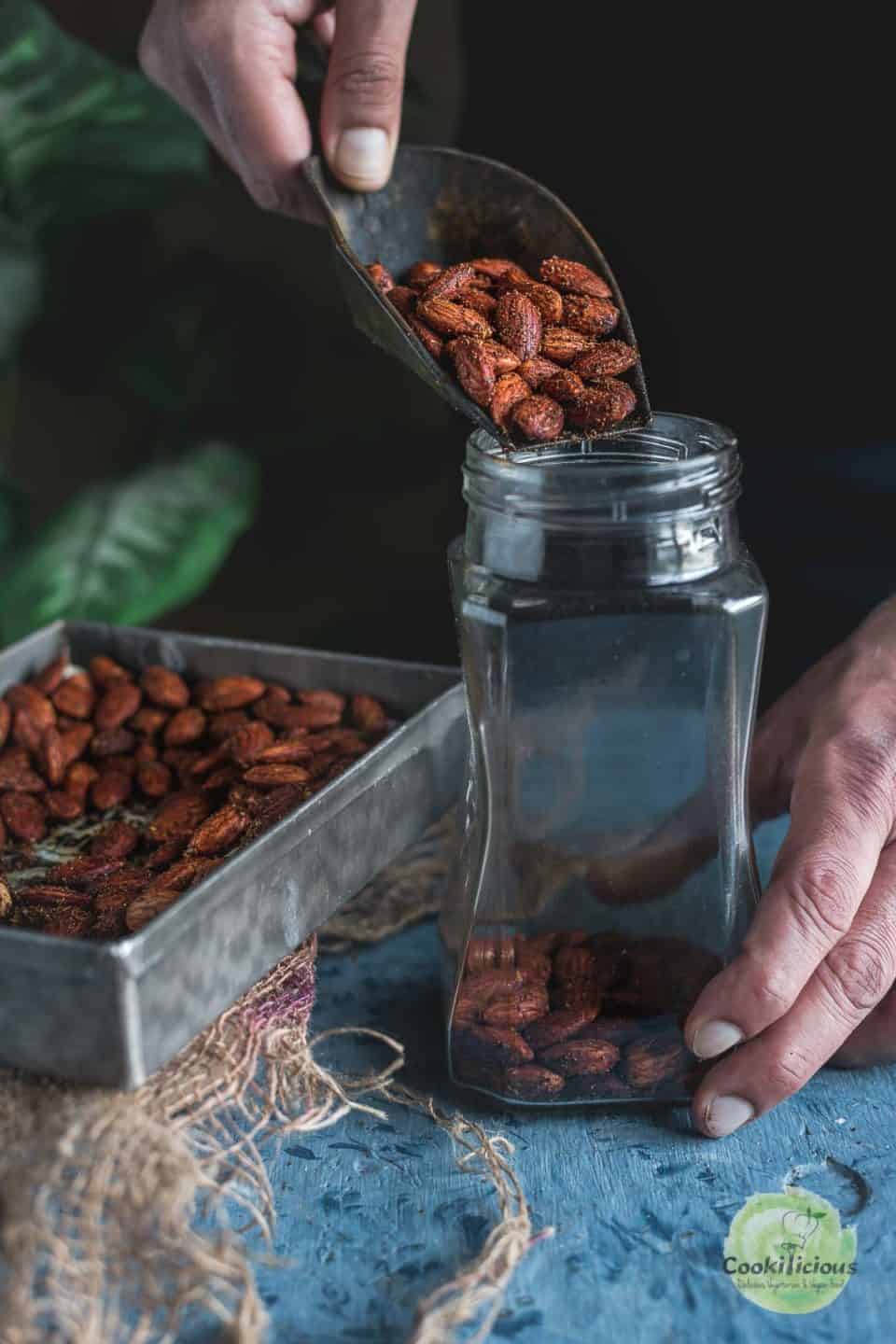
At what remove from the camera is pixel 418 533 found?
1523 mm

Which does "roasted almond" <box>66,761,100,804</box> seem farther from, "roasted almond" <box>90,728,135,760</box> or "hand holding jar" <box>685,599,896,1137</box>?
"hand holding jar" <box>685,599,896,1137</box>

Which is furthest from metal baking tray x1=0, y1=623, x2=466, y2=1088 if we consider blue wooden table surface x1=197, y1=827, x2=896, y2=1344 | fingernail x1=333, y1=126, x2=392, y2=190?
fingernail x1=333, y1=126, x2=392, y2=190

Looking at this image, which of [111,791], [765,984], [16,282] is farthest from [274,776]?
[16,282]

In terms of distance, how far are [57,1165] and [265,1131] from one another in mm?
157

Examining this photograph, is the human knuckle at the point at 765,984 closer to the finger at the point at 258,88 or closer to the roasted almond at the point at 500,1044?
the roasted almond at the point at 500,1044

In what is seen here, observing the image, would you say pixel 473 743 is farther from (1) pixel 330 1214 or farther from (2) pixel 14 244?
(2) pixel 14 244

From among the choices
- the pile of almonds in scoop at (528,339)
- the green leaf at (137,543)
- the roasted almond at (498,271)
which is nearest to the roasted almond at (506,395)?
the pile of almonds in scoop at (528,339)

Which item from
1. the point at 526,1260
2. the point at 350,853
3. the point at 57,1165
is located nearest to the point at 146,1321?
the point at 57,1165

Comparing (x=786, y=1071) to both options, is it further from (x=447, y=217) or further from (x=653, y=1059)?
(x=447, y=217)

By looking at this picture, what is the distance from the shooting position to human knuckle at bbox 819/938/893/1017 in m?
0.74

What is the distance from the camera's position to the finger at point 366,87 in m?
0.89

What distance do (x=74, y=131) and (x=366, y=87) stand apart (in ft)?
2.18

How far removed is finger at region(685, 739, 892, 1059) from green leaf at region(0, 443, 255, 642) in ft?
2.96

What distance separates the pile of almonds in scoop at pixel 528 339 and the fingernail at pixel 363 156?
0.23ft
